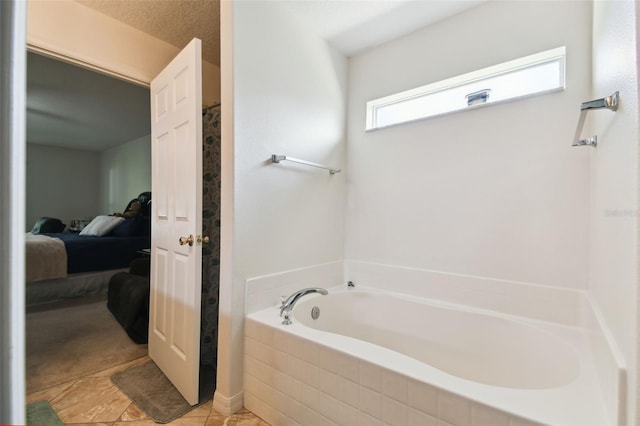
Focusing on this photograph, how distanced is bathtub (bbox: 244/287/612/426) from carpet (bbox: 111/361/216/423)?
14.0 inches

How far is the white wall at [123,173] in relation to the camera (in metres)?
4.93

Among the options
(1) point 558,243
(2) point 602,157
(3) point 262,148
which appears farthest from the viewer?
(3) point 262,148

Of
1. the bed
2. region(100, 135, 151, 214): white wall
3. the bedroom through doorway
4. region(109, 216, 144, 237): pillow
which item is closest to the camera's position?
the bedroom through doorway

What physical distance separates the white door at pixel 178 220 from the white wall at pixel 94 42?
226 mm

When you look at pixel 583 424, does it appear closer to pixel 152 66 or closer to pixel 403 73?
pixel 403 73

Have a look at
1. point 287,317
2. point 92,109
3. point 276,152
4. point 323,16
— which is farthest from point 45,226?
point 323,16

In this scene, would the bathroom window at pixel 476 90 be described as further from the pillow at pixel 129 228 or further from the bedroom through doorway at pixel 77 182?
the pillow at pixel 129 228

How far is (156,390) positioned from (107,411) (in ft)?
0.80

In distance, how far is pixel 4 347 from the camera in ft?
1.11

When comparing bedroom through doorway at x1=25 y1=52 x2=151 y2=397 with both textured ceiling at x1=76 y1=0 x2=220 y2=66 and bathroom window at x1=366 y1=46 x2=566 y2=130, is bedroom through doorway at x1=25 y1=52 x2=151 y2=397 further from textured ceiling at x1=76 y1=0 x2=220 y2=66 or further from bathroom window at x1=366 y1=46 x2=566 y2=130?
bathroom window at x1=366 y1=46 x2=566 y2=130

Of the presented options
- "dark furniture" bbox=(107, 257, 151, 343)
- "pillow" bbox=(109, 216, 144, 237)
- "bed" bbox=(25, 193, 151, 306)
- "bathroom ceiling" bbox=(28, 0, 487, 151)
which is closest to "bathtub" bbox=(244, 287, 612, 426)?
"dark furniture" bbox=(107, 257, 151, 343)

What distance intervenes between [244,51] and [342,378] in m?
1.72

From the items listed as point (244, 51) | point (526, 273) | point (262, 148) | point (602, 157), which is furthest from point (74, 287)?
point (602, 157)

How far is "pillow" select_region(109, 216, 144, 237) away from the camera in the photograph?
396 centimetres
